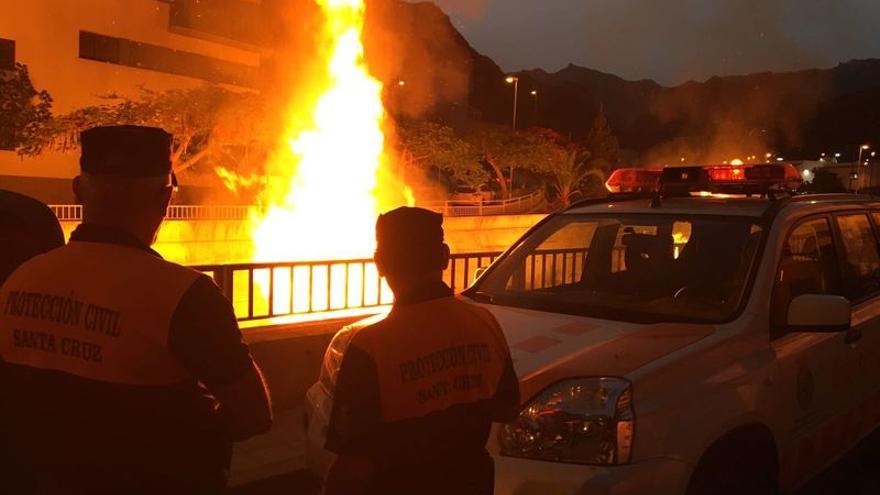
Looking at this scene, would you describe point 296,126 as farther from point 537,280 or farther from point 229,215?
point 537,280

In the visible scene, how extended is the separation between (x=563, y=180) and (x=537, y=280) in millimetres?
44795

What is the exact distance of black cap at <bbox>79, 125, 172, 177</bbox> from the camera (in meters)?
1.86

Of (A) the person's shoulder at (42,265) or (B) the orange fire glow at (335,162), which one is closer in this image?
(A) the person's shoulder at (42,265)

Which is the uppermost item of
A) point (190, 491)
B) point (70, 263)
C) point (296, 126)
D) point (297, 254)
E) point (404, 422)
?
point (296, 126)

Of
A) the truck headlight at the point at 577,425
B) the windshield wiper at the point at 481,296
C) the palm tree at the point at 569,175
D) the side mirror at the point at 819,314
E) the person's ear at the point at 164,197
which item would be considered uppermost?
the palm tree at the point at 569,175

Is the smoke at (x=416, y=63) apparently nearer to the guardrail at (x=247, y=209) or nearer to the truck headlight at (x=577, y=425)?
the guardrail at (x=247, y=209)

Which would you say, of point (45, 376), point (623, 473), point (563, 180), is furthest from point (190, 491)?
point (563, 180)

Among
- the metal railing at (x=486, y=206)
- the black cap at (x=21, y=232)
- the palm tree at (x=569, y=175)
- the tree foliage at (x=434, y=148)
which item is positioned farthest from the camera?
the palm tree at (x=569, y=175)

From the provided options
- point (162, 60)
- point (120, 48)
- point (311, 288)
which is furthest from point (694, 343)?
point (162, 60)

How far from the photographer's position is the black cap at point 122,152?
1.86m

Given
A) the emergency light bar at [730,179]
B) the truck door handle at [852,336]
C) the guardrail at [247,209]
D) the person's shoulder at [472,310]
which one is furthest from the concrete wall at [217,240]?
the person's shoulder at [472,310]

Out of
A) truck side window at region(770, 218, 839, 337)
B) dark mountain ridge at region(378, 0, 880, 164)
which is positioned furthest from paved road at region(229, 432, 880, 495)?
dark mountain ridge at region(378, 0, 880, 164)

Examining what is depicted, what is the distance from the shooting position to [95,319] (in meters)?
1.73

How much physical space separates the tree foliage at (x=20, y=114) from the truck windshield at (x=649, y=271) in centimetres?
2829
